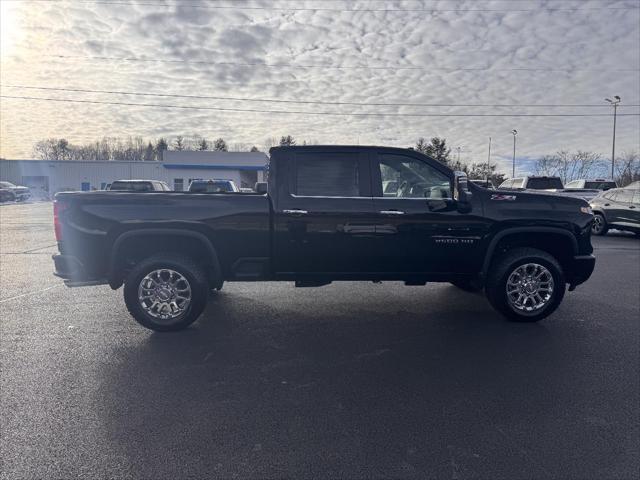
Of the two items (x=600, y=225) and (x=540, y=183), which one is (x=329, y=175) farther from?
(x=540, y=183)

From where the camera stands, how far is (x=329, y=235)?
5203 mm

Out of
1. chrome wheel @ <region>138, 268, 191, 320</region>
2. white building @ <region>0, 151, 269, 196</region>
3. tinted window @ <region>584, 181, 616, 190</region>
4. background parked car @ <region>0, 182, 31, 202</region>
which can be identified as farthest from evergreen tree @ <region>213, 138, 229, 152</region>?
chrome wheel @ <region>138, 268, 191, 320</region>

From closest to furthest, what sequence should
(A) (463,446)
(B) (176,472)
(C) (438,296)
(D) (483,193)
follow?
(B) (176,472)
(A) (463,446)
(D) (483,193)
(C) (438,296)

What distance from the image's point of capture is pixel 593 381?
3.84 meters

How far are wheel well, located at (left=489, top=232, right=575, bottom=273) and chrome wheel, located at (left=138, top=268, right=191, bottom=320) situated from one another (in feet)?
12.6

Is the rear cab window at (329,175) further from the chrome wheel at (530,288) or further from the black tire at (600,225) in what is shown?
the black tire at (600,225)

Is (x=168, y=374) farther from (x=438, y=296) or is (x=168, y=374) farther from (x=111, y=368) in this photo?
(x=438, y=296)

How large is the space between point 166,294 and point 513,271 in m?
4.23

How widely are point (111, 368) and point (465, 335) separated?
12.4 feet

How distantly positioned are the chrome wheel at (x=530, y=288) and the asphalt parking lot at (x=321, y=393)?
292 millimetres

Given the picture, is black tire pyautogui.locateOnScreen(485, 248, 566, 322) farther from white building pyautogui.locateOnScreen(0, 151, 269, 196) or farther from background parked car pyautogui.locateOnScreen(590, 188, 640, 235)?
white building pyautogui.locateOnScreen(0, 151, 269, 196)

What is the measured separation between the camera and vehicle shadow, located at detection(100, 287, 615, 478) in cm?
273

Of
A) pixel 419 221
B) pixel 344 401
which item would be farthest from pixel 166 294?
pixel 419 221

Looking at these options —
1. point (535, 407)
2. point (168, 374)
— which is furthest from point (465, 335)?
point (168, 374)
